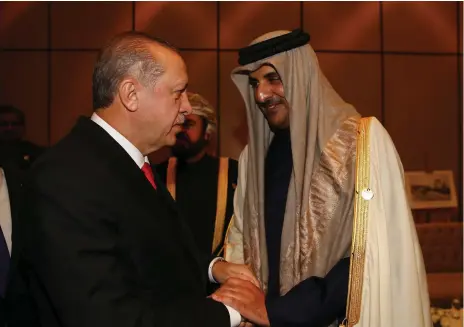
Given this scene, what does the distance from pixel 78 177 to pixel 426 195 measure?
229 inches

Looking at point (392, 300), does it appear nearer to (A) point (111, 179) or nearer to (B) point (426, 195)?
(A) point (111, 179)

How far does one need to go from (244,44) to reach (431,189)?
113 inches

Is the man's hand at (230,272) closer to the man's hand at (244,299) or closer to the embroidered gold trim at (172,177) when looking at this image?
the man's hand at (244,299)

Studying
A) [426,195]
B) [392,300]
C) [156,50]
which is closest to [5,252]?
[156,50]

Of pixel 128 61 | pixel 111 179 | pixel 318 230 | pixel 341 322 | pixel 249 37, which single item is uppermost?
pixel 249 37

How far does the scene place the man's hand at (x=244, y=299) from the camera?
168cm

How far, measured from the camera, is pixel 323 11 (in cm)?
688

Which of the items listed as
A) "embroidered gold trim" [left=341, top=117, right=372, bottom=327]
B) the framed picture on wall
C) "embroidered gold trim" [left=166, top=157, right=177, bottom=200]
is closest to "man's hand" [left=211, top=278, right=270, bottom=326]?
"embroidered gold trim" [left=341, top=117, right=372, bottom=327]

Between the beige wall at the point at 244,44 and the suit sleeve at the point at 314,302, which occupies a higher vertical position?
the beige wall at the point at 244,44

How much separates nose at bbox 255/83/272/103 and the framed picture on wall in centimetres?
473

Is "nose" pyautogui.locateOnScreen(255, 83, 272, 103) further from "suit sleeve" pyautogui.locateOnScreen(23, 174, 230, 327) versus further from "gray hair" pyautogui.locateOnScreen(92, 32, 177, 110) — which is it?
"suit sleeve" pyautogui.locateOnScreen(23, 174, 230, 327)

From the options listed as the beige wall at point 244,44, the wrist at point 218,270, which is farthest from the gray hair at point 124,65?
the beige wall at point 244,44

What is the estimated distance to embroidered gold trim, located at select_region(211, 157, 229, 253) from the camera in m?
3.18

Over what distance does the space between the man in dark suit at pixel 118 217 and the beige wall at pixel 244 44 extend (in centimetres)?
510
